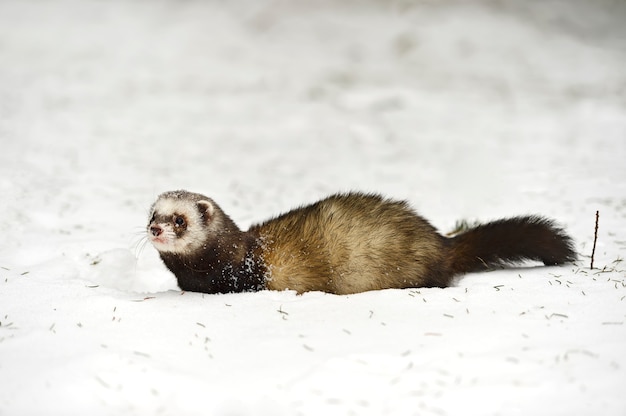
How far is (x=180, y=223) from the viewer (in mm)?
3939

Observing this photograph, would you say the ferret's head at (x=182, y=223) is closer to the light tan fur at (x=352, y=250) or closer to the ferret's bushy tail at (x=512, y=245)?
the light tan fur at (x=352, y=250)

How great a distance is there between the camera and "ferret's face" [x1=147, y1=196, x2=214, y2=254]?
152 inches

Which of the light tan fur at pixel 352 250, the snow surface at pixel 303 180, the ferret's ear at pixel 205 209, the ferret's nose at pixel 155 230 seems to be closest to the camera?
the snow surface at pixel 303 180

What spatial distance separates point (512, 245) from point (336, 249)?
1129 mm

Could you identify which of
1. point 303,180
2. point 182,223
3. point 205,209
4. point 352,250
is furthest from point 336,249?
point 303,180

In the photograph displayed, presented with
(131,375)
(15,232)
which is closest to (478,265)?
(131,375)

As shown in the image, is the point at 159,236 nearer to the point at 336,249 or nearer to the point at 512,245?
the point at 336,249

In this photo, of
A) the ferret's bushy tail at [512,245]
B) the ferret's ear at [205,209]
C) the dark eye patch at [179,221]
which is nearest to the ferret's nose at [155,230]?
the dark eye patch at [179,221]

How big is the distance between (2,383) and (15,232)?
9.00 feet

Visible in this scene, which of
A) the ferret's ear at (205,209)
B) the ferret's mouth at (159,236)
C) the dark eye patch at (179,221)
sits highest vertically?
the ferret's ear at (205,209)

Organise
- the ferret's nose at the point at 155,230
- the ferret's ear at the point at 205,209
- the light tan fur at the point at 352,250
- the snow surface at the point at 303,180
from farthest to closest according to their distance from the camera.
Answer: the ferret's ear at the point at 205,209 → the light tan fur at the point at 352,250 → the ferret's nose at the point at 155,230 → the snow surface at the point at 303,180

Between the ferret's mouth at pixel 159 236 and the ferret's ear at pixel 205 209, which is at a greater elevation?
the ferret's ear at pixel 205 209

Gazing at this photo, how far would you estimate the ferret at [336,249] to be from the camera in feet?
12.8

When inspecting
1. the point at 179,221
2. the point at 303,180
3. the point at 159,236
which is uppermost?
the point at 303,180
